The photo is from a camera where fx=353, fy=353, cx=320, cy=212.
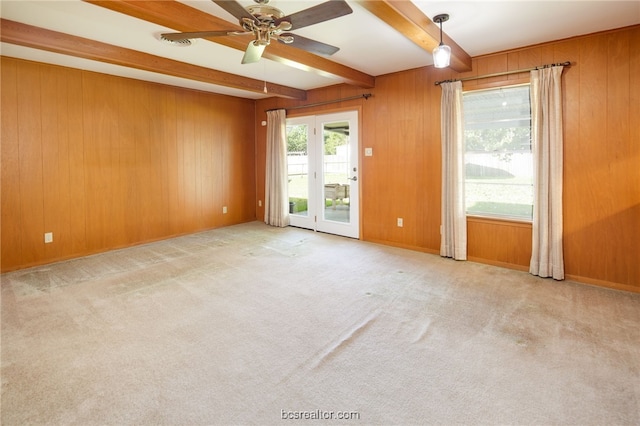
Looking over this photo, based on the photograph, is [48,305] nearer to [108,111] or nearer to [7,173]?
[7,173]

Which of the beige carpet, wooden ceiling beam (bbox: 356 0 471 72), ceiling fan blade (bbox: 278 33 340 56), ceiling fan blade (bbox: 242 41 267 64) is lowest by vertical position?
the beige carpet

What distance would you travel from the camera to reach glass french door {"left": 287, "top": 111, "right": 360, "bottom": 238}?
570 cm

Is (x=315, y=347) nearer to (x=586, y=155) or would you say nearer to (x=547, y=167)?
(x=547, y=167)

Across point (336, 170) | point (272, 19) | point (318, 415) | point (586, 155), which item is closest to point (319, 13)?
point (272, 19)

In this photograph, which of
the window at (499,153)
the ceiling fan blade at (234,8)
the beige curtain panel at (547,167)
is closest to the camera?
the ceiling fan blade at (234,8)

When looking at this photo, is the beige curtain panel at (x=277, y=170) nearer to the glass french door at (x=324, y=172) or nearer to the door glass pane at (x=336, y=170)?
the glass french door at (x=324, y=172)

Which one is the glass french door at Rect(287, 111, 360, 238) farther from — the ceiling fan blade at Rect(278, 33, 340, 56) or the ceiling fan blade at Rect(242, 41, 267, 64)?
the ceiling fan blade at Rect(242, 41, 267, 64)

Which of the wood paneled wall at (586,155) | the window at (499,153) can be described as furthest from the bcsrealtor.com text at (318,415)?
the window at (499,153)

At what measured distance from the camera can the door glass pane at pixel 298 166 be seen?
6.44m

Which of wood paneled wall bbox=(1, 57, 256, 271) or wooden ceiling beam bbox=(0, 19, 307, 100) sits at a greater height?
wooden ceiling beam bbox=(0, 19, 307, 100)

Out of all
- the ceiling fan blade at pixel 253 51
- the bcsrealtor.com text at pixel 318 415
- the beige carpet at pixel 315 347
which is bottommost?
the bcsrealtor.com text at pixel 318 415

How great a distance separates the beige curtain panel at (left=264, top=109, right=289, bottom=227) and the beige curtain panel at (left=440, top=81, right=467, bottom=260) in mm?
3062

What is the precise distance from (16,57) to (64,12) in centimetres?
179

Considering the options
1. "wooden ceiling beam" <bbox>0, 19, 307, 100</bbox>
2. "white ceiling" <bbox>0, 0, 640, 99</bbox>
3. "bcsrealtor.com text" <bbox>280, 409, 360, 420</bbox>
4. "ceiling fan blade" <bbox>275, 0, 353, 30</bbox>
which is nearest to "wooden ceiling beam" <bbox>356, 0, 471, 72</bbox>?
"white ceiling" <bbox>0, 0, 640, 99</bbox>
